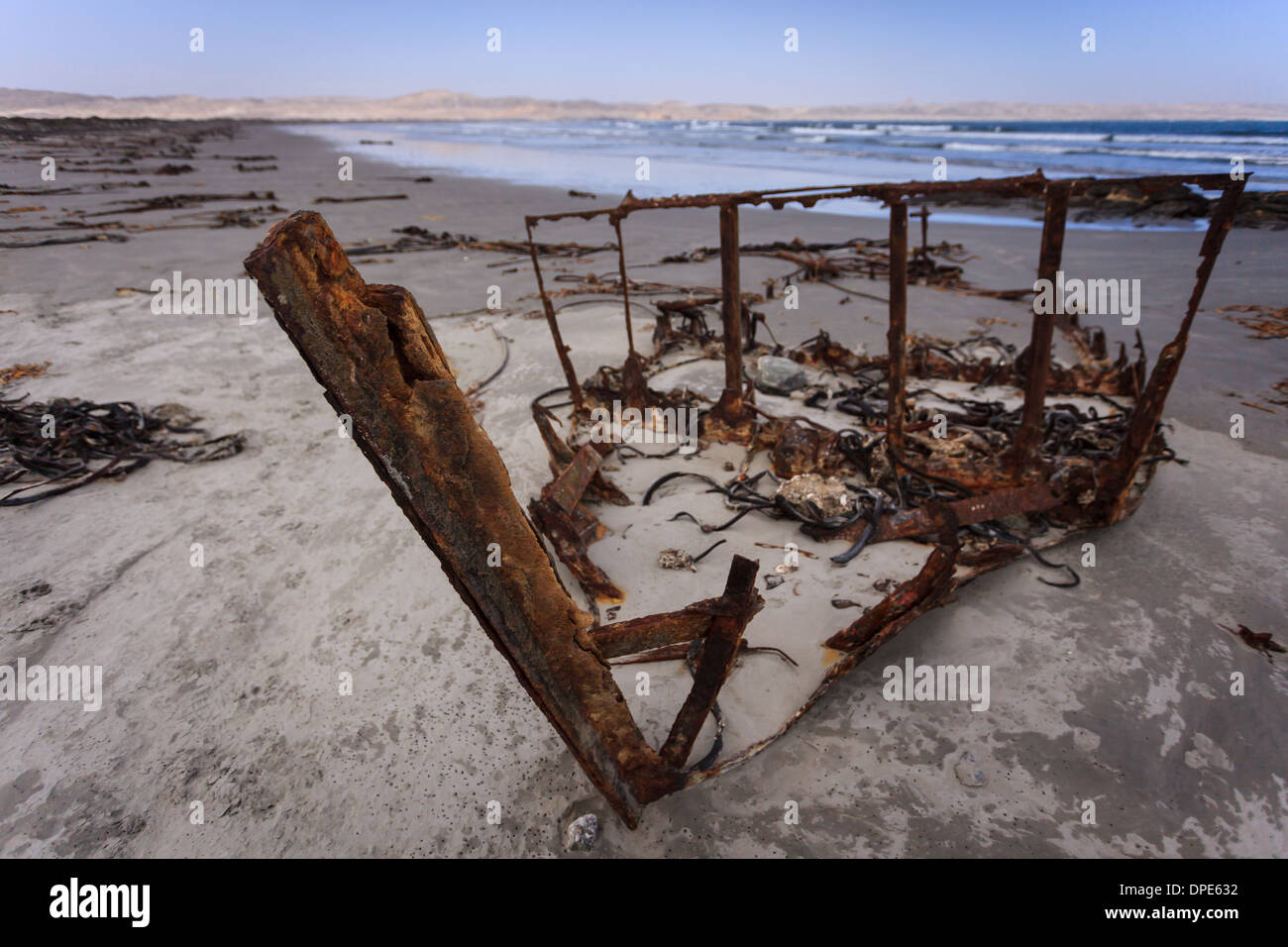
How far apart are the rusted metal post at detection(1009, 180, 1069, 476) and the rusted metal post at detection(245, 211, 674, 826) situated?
314 centimetres

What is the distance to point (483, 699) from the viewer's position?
3.02 meters

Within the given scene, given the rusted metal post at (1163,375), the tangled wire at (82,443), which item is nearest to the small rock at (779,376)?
the rusted metal post at (1163,375)

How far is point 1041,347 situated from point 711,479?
8.08ft

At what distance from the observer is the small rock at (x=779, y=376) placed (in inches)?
259

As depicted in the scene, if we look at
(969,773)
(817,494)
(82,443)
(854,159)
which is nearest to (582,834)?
(969,773)

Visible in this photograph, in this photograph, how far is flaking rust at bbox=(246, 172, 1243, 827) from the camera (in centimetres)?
140

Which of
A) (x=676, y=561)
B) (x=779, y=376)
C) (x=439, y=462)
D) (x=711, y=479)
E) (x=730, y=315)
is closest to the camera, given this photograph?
(x=439, y=462)

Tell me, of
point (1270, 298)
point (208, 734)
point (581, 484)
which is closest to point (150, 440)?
point (208, 734)

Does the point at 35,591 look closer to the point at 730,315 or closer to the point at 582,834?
the point at 582,834

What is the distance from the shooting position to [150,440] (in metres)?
5.52

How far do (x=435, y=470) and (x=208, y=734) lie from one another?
8.03ft

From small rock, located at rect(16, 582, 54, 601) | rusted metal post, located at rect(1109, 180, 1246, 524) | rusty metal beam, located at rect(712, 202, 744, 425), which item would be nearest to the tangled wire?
small rock, located at rect(16, 582, 54, 601)

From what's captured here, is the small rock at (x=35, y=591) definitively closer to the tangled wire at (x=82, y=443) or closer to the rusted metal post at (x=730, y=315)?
the tangled wire at (x=82, y=443)

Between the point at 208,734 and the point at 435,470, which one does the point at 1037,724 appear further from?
the point at 208,734
